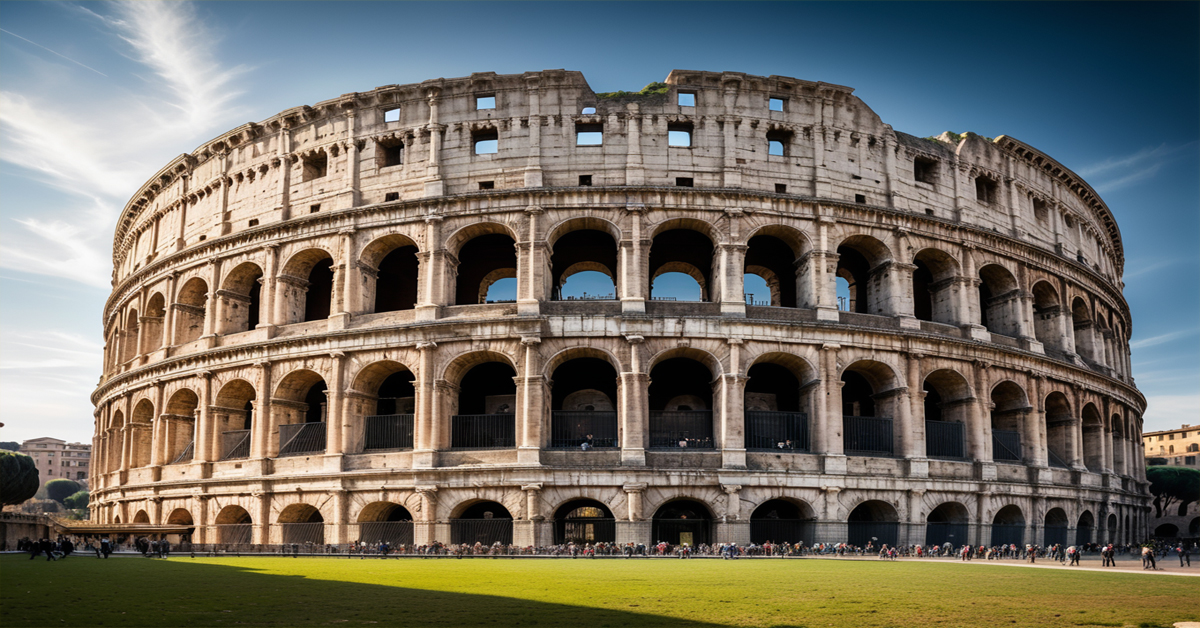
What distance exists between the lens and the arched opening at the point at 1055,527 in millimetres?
32562

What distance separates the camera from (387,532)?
94.0 ft

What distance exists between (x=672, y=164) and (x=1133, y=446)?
27795mm

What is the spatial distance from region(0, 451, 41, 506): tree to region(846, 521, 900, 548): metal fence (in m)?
52.8

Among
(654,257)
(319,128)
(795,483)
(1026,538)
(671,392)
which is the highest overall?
(319,128)

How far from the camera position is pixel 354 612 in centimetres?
1038

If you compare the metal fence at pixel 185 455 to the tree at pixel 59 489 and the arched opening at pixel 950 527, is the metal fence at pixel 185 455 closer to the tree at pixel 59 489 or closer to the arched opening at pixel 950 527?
the arched opening at pixel 950 527

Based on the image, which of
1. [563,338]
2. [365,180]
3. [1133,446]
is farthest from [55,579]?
[1133,446]

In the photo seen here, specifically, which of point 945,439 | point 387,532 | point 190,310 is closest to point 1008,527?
point 945,439

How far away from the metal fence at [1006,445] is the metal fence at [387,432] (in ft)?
70.1

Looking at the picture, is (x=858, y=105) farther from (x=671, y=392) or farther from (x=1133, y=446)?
(x=1133, y=446)

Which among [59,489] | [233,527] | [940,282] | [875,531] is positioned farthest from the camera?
[59,489]

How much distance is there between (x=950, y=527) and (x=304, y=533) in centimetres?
2202

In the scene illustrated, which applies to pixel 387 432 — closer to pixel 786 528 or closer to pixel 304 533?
pixel 304 533

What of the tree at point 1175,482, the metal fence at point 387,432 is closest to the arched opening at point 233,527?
the metal fence at point 387,432
